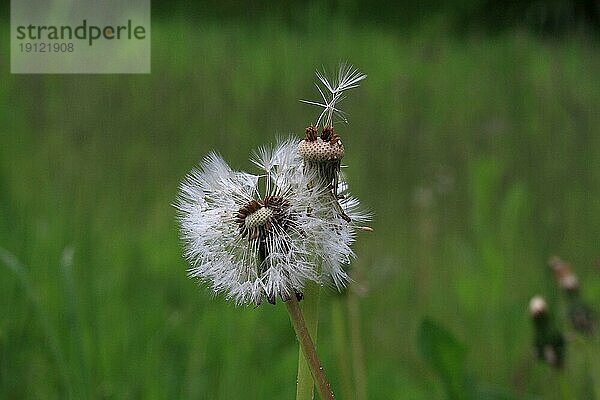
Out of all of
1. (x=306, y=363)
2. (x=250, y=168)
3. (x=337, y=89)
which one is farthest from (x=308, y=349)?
(x=250, y=168)

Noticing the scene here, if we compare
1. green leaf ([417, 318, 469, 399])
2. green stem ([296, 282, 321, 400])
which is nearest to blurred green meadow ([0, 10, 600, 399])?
green leaf ([417, 318, 469, 399])

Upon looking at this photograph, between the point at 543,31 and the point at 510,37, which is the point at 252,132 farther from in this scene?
the point at 543,31

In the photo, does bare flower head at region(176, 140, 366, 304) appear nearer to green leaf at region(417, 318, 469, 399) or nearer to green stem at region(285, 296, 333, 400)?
green stem at region(285, 296, 333, 400)

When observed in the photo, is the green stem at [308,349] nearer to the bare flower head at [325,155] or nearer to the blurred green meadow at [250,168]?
the bare flower head at [325,155]

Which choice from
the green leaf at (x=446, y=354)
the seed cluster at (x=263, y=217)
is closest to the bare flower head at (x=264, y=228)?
the seed cluster at (x=263, y=217)

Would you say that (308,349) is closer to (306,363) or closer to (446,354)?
(306,363)

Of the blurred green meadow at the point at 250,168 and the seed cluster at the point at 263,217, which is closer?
the seed cluster at the point at 263,217

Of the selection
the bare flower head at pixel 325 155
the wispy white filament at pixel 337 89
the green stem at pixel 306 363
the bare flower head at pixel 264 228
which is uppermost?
the wispy white filament at pixel 337 89
